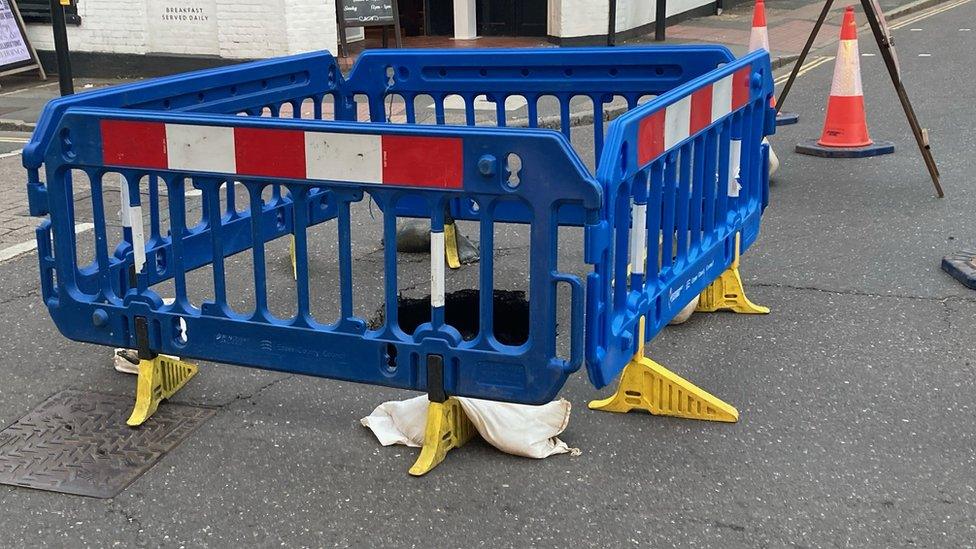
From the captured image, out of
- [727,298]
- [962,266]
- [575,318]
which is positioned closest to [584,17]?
[962,266]

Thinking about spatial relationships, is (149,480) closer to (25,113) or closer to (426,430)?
(426,430)

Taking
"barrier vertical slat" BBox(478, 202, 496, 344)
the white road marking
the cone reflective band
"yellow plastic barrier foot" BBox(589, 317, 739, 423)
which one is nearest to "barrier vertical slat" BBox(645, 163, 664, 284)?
"yellow plastic barrier foot" BBox(589, 317, 739, 423)

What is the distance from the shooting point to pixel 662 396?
4586 millimetres

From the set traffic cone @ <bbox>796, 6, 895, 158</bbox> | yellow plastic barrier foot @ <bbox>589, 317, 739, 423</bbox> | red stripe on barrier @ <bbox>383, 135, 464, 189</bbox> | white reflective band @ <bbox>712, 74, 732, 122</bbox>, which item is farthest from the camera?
traffic cone @ <bbox>796, 6, 895, 158</bbox>

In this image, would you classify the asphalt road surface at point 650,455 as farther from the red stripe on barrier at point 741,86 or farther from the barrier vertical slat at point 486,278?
the red stripe on barrier at point 741,86

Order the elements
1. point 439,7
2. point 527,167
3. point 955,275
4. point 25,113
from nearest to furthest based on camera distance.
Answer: point 527,167
point 955,275
point 25,113
point 439,7

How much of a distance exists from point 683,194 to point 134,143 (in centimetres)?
215

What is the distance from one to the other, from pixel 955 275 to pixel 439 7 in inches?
519

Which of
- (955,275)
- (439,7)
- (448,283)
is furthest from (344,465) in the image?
(439,7)

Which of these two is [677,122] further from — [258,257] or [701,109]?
[258,257]

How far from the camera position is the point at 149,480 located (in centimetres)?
412

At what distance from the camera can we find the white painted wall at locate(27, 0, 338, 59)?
47.5 feet

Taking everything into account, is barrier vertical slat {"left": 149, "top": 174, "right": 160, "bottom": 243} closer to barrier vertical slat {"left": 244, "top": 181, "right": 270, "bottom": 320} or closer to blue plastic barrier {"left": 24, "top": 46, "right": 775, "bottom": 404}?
blue plastic barrier {"left": 24, "top": 46, "right": 775, "bottom": 404}

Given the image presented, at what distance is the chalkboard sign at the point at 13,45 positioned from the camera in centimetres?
1501
